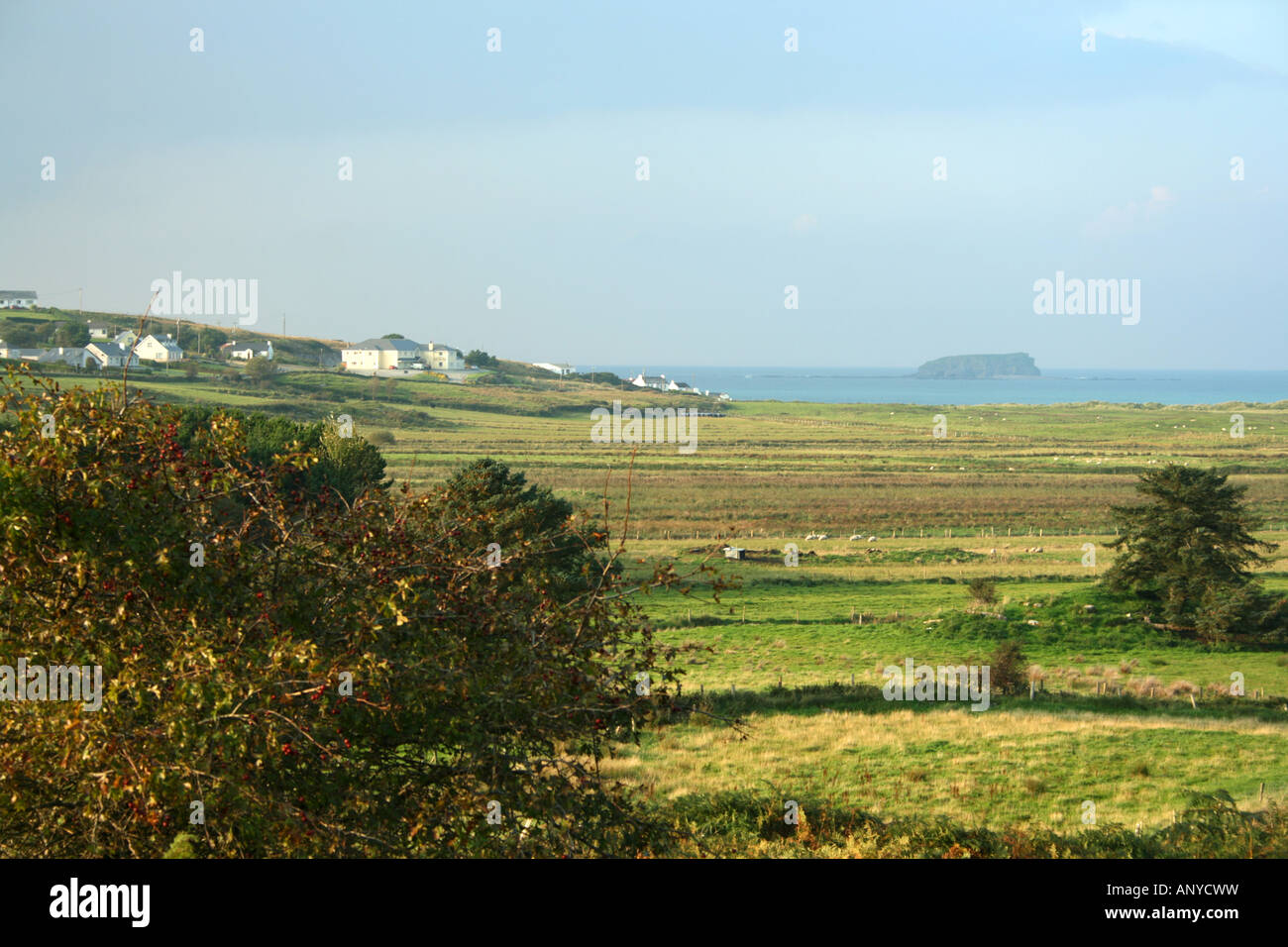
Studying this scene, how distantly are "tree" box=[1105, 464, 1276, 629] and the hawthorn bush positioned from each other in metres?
34.1

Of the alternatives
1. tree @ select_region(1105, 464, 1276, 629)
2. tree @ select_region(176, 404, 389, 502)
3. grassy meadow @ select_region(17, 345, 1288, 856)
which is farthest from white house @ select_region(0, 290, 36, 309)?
tree @ select_region(1105, 464, 1276, 629)

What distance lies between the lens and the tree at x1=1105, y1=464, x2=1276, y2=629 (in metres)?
37.7

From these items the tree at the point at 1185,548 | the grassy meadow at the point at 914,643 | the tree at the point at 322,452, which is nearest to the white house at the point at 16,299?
the grassy meadow at the point at 914,643

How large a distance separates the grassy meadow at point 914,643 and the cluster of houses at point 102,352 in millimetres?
12165

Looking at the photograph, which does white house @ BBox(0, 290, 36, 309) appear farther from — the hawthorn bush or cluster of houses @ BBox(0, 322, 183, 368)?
the hawthorn bush

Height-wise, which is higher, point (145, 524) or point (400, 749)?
point (145, 524)

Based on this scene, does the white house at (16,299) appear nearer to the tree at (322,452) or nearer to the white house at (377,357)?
the white house at (377,357)

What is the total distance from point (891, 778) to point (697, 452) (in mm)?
95506

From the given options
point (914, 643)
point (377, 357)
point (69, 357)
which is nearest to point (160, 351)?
point (69, 357)

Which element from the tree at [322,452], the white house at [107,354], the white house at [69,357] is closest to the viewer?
the tree at [322,452]

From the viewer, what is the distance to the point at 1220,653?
114ft

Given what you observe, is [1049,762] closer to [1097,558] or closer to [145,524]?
[145,524]

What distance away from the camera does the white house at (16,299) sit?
7347 inches
